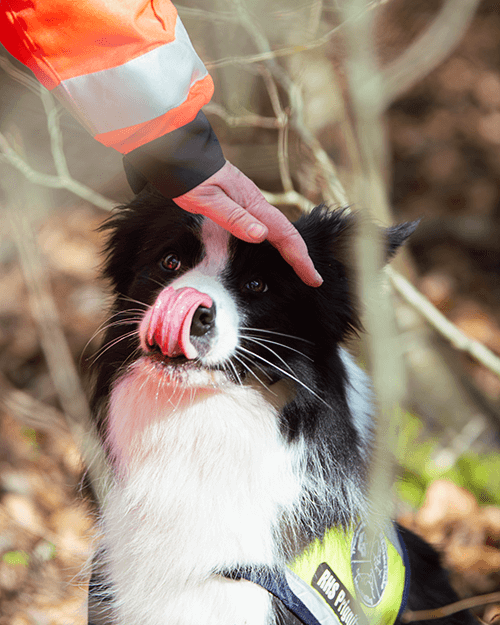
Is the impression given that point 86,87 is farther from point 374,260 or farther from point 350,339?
point 350,339

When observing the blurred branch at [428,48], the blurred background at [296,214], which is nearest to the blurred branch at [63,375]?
the blurred background at [296,214]

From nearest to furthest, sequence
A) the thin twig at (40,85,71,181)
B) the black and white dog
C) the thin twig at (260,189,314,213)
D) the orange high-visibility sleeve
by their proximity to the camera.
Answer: the orange high-visibility sleeve, the black and white dog, the thin twig at (40,85,71,181), the thin twig at (260,189,314,213)

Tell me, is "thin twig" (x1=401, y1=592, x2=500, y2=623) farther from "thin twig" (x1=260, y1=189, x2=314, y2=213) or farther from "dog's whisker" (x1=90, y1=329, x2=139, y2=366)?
"thin twig" (x1=260, y1=189, x2=314, y2=213)

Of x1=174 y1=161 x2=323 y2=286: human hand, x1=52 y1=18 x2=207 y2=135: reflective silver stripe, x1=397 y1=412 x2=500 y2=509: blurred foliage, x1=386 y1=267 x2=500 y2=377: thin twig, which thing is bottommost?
x1=397 y1=412 x2=500 y2=509: blurred foliage

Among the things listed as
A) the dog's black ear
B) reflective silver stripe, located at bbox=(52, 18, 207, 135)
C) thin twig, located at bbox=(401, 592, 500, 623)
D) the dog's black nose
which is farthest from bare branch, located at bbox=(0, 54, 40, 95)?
thin twig, located at bbox=(401, 592, 500, 623)

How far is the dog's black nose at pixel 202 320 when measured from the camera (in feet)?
4.85

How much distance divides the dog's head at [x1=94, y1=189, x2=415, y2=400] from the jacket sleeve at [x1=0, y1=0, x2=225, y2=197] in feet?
1.22

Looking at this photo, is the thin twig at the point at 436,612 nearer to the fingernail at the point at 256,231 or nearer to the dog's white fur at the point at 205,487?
the dog's white fur at the point at 205,487

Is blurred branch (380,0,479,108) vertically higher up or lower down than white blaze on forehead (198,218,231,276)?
lower down

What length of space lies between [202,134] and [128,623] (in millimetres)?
1592

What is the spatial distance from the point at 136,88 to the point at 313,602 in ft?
4.86

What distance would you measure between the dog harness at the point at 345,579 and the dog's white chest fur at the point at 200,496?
7 centimetres

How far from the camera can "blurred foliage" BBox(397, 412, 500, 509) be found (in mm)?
3346

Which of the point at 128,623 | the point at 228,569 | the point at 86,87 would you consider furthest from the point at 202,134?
the point at 128,623
